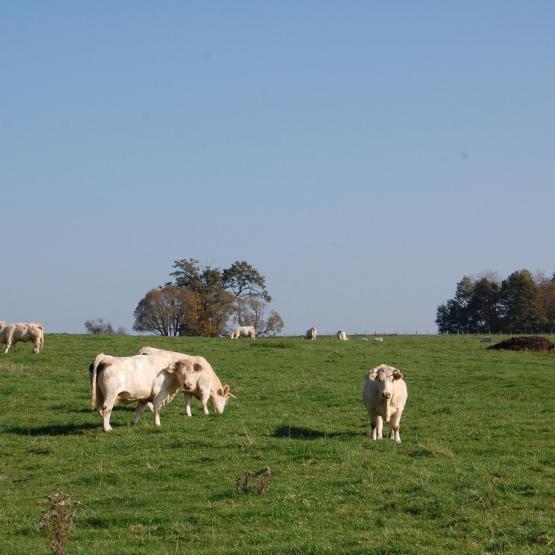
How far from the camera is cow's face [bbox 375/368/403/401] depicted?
1866 cm

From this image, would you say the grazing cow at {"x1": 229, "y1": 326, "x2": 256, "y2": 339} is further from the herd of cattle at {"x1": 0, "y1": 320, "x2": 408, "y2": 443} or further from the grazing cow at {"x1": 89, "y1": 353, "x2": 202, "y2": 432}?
the grazing cow at {"x1": 89, "y1": 353, "x2": 202, "y2": 432}

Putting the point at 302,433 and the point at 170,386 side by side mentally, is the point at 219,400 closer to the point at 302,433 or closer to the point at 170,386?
the point at 170,386

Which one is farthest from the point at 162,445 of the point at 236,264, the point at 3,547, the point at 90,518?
the point at 236,264

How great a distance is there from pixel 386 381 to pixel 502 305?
8954cm

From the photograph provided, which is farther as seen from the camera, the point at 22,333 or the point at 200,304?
the point at 200,304

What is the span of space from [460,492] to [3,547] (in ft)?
20.8

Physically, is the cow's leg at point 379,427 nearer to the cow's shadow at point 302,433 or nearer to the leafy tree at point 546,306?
the cow's shadow at point 302,433

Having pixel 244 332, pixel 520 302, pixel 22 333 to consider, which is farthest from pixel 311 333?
pixel 520 302

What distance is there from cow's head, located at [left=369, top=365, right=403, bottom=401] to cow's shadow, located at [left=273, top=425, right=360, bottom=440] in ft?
4.15

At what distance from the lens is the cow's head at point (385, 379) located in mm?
18688


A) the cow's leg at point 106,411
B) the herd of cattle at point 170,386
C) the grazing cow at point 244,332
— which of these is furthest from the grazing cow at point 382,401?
the grazing cow at point 244,332

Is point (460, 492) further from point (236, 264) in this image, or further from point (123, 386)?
point (236, 264)

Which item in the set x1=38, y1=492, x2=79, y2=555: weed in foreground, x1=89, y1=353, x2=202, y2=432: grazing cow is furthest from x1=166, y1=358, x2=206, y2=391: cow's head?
x1=38, y1=492, x2=79, y2=555: weed in foreground

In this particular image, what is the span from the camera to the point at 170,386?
2170 cm
